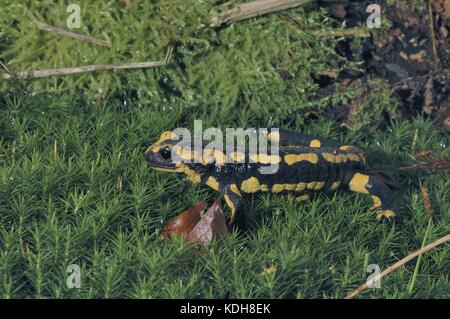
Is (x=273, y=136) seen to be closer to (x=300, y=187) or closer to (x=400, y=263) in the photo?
(x=300, y=187)

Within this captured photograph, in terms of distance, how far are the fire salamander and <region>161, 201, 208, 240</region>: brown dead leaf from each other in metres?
0.23

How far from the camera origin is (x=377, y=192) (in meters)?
4.22

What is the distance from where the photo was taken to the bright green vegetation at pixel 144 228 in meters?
3.52

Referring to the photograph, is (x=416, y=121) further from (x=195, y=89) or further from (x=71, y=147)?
(x=71, y=147)

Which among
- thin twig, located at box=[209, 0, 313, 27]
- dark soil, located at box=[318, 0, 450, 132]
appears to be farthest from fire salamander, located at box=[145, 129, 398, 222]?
thin twig, located at box=[209, 0, 313, 27]

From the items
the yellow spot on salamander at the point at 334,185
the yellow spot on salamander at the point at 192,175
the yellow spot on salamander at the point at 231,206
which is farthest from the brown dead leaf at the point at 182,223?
the yellow spot on salamander at the point at 334,185

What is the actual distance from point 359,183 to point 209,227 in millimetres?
1011

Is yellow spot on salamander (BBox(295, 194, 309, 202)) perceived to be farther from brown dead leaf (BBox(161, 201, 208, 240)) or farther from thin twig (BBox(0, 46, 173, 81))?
thin twig (BBox(0, 46, 173, 81))

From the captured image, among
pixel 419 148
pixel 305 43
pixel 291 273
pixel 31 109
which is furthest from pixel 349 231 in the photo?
pixel 31 109

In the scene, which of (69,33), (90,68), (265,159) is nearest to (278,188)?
(265,159)

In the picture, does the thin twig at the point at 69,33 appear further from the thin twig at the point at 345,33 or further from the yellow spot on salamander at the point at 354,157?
the yellow spot on salamander at the point at 354,157

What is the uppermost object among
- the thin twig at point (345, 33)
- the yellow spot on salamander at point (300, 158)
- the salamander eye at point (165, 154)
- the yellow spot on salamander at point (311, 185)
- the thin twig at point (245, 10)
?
the thin twig at point (245, 10)

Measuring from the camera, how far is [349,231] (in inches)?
157

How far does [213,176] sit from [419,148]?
1438 mm
